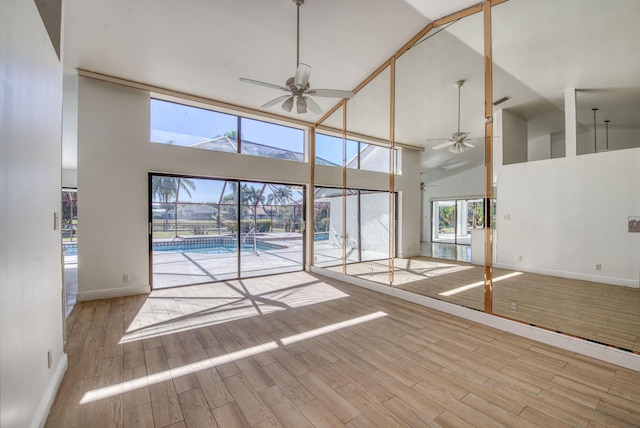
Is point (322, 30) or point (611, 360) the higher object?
point (322, 30)

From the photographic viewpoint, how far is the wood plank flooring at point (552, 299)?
2.61 metres

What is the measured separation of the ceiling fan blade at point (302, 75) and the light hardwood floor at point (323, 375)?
309cm

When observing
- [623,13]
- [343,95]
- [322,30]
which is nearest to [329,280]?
[343,95]

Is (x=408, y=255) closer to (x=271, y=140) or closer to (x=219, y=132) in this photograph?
(x=271, y=140)

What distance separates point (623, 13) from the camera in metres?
2.45

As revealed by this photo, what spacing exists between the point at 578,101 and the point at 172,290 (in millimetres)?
6347

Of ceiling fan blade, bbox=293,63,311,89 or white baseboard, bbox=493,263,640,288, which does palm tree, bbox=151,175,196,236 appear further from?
white baseboard, bbox=493,263,640,288

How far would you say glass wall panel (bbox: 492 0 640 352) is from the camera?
2598 millimetres

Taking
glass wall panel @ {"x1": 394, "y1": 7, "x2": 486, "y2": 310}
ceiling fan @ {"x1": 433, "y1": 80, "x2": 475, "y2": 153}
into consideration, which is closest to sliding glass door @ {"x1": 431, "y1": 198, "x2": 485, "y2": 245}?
glass wall panel @ {"x1": 394, "y1": 7, "x2": 486, "y2": 310}

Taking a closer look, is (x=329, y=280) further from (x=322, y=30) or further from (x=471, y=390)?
(x=322, y=30)

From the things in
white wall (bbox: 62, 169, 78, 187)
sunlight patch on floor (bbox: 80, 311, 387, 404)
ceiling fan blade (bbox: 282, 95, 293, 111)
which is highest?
ceiling fan blade (bbox: 282, 95, 293, 111)

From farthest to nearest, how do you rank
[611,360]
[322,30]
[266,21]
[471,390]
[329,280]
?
[329,280] < [322,30] < [266,21] < [611,360] < [471,390]

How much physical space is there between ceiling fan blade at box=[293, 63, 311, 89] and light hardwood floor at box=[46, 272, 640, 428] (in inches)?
121

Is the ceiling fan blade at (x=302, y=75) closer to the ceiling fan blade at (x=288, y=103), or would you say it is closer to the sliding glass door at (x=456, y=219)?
the ceiling fan blade at (x=288, y=103)
